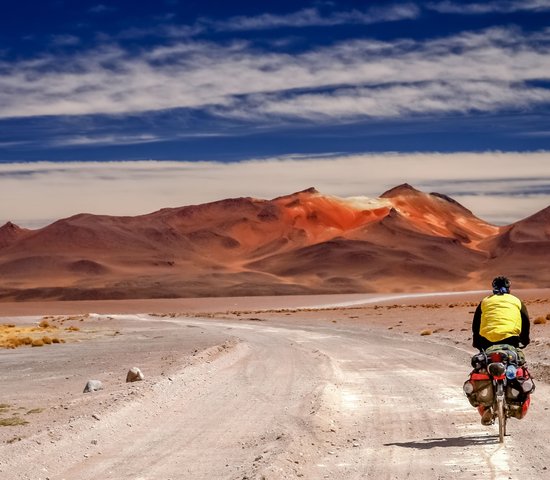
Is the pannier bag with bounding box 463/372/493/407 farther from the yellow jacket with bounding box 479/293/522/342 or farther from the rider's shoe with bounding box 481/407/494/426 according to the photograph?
the yellow jacket with bounding box 479/293/522/342

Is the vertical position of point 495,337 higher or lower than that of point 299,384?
higher

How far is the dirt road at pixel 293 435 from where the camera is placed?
10070 millimetres

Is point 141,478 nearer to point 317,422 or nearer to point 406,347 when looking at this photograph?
point 317,422

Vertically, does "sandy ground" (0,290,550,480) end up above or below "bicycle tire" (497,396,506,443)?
below

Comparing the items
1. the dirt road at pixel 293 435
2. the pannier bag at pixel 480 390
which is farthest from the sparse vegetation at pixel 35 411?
the pannier bag at pixel 480 390

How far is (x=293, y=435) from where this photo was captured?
39.4ft

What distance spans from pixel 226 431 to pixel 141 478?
322 cm

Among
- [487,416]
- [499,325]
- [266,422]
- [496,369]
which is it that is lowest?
[266,422]

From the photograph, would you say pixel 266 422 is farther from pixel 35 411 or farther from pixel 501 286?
pixel 35 411

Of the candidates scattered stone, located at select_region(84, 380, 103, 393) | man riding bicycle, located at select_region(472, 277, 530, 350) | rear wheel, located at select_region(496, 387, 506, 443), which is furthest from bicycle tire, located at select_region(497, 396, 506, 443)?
scattered stone, located at select_region(84, 380, 103, 393)

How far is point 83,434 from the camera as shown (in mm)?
12547

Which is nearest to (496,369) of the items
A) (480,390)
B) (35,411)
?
(480,390)

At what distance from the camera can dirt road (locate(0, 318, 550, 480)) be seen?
10.1m

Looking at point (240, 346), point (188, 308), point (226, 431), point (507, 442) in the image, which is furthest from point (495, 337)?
point (188, 308)
